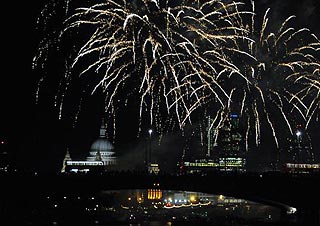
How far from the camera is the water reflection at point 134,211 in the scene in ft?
235

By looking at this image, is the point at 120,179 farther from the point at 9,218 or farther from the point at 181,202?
the point at 181,202

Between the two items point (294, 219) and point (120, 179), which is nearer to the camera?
point (294, 219)

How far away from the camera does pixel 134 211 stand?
121500 mm

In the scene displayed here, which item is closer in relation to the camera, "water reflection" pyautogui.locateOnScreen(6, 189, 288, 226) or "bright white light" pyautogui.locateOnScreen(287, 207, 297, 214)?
"bright white light" pyautogui.locateOnScreen(287, 207, 297, 214)

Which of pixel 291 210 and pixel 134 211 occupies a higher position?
pixel 291 210

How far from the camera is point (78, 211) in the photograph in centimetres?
9662

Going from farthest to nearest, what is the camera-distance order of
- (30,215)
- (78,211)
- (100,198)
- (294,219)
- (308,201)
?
(100,198) < (78,211) < (30,215) < (294,219) < (308,201)

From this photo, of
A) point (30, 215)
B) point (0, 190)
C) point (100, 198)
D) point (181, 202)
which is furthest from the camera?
point (181, 202)

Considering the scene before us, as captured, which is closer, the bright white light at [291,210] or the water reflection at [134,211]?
the bright white light at [291,210]

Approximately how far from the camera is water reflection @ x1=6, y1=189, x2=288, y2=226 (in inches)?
2822

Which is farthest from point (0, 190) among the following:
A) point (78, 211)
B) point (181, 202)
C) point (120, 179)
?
point (181, 202)

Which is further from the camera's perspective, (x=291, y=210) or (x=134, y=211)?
(x=134, y=211)

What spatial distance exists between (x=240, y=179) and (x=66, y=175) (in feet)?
78.8

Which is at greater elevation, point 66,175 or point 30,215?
point 66,175
